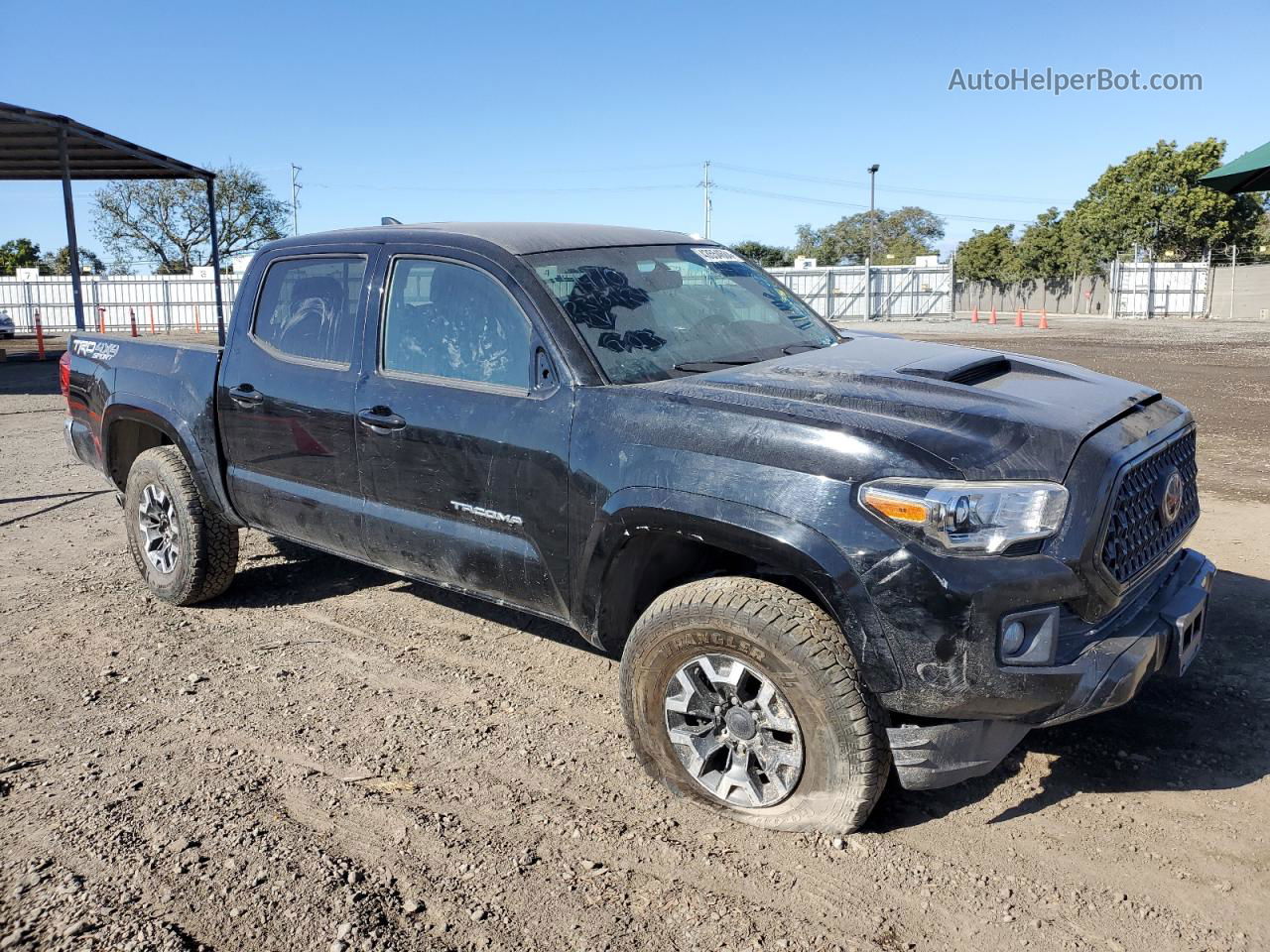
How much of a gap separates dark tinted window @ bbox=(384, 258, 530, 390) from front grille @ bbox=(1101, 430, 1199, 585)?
6.58 ft

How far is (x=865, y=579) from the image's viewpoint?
9.04 feet

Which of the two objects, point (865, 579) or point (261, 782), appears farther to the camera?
point (261, 782)

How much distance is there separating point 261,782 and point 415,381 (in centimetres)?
159

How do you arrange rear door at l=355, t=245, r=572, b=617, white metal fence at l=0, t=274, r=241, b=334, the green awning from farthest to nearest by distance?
white metal fence at l=0, t=274, r=241, b=334
the green awning
rear door at l=355, t=245, r=572, b=617

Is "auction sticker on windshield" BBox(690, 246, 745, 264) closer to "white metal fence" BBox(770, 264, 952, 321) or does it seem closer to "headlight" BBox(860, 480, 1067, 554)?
"headlight" BBox(860, 480, 1067, 554)

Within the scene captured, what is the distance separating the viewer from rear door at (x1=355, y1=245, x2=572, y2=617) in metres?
3.56

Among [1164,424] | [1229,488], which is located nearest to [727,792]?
[1164,424]

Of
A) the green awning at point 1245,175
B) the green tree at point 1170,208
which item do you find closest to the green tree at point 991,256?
the green tree at point 1170,208

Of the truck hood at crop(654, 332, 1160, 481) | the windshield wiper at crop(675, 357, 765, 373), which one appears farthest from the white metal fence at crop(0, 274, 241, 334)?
the truck hood at crop(654, 332, 1160, 481)

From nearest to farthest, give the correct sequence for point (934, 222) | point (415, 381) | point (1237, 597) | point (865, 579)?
point (865, 579) → point (415, 381) → point (1237, 597) → point (934, 222)

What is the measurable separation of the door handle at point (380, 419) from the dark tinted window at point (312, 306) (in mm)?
322

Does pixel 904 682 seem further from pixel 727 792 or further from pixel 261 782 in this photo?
pixel 261 782

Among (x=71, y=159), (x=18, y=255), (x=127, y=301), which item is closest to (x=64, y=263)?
(x=18, y=255)

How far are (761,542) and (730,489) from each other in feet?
Answer: 0.62
